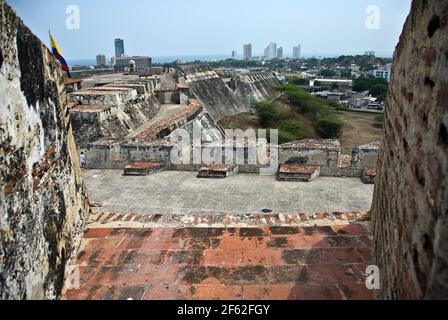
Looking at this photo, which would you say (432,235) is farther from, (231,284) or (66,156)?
(66,156)

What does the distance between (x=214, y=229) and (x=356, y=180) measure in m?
4.81

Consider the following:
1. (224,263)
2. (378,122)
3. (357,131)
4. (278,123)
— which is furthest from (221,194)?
(378,122)

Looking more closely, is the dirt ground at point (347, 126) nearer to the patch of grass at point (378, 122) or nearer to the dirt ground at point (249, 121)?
the dirt ground at point (249, 121)

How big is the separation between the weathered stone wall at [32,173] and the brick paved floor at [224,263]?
37cm

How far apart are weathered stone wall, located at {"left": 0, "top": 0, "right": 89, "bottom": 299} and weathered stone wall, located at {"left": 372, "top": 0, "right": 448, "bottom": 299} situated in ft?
7.55

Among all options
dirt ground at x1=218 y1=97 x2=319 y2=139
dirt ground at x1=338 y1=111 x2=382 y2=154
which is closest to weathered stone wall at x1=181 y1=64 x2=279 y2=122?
dirt ground at x1=218 y1=97 x2=319 y2=139

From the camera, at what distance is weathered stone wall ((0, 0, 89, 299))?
96.5 inches

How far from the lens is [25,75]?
9.76ft

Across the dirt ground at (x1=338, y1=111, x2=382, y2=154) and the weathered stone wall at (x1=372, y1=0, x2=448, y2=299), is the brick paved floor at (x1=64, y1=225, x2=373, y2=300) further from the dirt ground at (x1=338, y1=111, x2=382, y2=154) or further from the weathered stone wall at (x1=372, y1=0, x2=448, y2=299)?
the dirt ground at (x1=338, y1=111, x2=382, y2=154)

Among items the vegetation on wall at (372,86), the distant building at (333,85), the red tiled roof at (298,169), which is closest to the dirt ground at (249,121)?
the red tiled roof at (298,169)

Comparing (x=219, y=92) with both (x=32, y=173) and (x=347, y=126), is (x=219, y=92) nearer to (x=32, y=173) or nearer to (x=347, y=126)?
(x=347, y=126)

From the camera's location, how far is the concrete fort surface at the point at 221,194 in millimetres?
6559

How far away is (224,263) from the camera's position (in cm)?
348

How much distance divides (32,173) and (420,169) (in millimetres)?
2682
